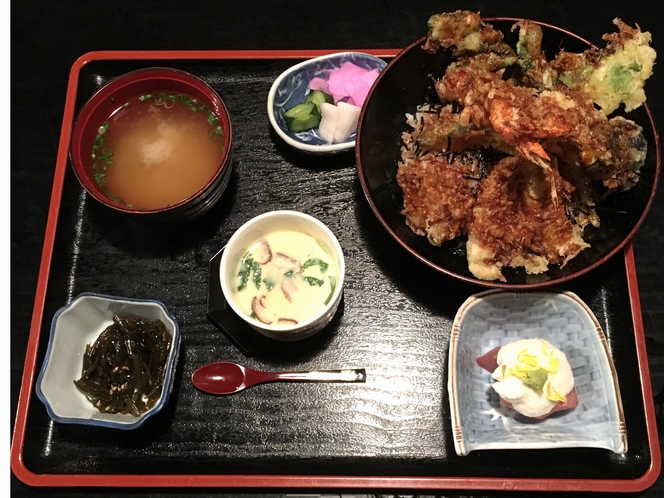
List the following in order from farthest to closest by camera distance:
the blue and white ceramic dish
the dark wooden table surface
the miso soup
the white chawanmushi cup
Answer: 1. the dark wooden table surface
2. the miso soup
3. the white chawanmushi cup
4. the blue and white ceramic dish

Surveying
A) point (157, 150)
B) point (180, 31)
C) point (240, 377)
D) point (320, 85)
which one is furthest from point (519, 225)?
point (180, 31)

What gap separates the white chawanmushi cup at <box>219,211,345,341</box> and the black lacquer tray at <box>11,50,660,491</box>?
0.18m

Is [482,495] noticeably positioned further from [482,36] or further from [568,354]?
[482,36]

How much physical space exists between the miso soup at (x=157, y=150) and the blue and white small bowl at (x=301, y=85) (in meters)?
A: 0.25

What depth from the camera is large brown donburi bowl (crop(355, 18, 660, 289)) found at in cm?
172

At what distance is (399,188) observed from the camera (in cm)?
192

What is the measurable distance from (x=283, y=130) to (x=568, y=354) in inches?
53.4

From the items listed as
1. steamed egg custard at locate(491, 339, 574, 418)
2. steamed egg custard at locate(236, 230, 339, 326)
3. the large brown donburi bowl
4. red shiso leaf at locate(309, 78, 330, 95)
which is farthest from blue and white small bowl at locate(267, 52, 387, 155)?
steamed egg custard at locate(491, 339, 574, 418)

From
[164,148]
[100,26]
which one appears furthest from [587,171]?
[100,26]

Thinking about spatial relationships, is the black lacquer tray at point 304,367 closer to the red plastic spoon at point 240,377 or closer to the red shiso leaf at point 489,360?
the red plastic spoon at point 240,377

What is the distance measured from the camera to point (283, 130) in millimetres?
2070

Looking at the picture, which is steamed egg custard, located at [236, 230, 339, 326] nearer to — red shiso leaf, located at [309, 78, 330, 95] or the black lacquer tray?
the black lacquer tray

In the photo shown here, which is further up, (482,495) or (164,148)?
(164,148)

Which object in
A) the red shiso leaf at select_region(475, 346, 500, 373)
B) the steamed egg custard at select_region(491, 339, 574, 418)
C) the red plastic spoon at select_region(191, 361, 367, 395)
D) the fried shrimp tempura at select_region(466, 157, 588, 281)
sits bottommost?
the red plastic spoon at select_region(191, 361, 367, 395)
